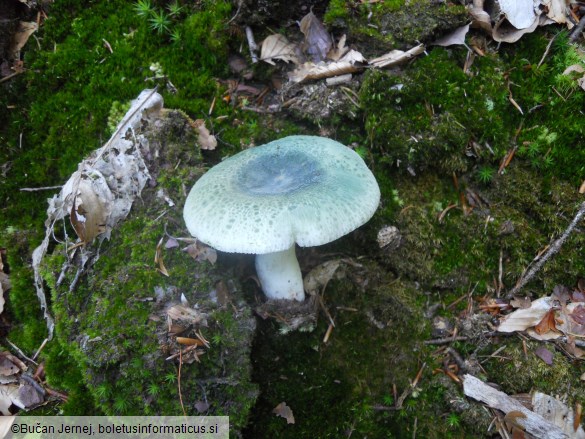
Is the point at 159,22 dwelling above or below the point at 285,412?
above

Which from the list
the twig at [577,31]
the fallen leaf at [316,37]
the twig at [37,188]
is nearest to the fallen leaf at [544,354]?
the twig at [577,31]

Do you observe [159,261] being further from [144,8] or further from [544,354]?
[544,354]

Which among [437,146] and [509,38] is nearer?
[437,146]

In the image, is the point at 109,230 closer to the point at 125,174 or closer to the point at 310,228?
the point at 125,174

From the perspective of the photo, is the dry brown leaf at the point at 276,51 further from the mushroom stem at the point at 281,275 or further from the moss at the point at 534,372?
the moss at the point at 534,372

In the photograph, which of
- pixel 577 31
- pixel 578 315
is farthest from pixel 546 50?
pixel 578 315

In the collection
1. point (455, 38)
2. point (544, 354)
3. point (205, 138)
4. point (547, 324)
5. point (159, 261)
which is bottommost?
point (544, 354)

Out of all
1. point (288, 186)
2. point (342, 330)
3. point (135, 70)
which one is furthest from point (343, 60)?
point (342, 330)

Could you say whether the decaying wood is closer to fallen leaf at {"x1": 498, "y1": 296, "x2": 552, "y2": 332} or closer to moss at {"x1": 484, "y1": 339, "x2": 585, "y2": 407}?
moss at {"x1": 484, "y1": 339, "x2": 585, "y2": 407}
